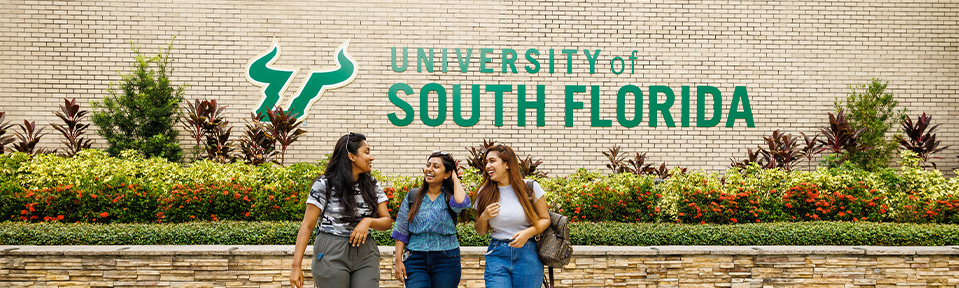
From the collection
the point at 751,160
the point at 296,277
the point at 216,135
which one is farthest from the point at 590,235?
the point at 216,135

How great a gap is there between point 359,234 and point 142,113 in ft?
22.2

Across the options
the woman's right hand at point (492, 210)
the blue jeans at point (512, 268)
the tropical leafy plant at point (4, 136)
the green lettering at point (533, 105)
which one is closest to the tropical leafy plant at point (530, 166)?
the green lettering at point (533, 105)

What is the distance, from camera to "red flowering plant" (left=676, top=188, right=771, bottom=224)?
6.43 m

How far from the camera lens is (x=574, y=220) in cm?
652

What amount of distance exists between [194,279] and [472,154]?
15.4ft

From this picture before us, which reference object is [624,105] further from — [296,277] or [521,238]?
[296,277]

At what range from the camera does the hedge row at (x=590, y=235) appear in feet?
17.4

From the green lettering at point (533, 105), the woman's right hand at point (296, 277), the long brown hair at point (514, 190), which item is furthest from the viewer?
the green lettering at point (533, 105)

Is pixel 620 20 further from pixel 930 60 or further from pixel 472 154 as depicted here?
pixel 930 60

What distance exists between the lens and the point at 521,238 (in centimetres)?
329

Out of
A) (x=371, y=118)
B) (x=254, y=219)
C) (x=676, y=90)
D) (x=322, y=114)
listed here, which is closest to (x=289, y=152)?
(x=322, y=114)

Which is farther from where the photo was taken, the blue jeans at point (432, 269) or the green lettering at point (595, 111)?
the green lettering at point (595, 111)

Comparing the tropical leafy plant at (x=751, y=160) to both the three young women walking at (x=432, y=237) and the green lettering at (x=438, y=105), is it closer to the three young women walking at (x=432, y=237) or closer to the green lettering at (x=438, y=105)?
the green lettering at (x=438, y=105)

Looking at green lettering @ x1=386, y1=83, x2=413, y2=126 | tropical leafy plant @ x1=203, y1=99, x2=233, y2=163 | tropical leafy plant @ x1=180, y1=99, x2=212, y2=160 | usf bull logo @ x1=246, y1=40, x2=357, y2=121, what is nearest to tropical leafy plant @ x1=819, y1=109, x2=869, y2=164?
green lettering @ x1=386, y1=83, x2=413, y2=126
